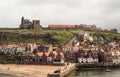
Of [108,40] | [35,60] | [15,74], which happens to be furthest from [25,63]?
[108,40]

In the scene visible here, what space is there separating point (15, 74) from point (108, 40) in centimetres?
7058

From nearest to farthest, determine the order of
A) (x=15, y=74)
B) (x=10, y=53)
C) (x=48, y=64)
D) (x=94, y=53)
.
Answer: (x=15, y=74), (x=48, y=64), (x=94, y=53), (x=10, y=53)

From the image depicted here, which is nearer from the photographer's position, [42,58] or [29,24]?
[42,58]

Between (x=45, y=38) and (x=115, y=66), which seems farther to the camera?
(x=45, y=38)

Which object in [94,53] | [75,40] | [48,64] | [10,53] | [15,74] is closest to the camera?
[15,74]

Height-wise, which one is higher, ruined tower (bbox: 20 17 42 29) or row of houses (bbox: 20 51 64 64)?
ruined tower (bbox: 20 17 42 29)

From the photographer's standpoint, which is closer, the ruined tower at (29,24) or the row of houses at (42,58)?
the row of houses at (42,58)

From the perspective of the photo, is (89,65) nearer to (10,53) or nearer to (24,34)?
(10,53)

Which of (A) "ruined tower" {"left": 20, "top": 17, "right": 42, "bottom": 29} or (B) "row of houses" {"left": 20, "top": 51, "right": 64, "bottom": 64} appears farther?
(A) "ruined tower" {"left": 20, "top": 17, "right": 42, "bottom": 29}

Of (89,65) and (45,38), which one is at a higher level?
(45,38)

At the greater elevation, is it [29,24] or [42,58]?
[29,24]

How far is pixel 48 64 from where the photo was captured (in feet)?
308

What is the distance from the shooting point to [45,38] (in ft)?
448

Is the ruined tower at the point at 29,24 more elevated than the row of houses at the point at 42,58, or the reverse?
the ruined tower at the point at 29,24
